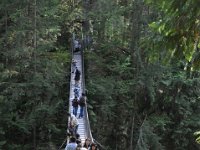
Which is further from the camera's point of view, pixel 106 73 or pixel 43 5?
pixel 106 73

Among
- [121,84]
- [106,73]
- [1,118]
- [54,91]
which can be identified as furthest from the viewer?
[106,73]

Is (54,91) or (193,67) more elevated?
(193,67)

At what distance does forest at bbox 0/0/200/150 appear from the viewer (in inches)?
692

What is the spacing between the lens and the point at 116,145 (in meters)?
22.0

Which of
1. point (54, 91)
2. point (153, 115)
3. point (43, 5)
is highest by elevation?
point (43, 5)

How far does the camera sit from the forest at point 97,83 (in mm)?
17578

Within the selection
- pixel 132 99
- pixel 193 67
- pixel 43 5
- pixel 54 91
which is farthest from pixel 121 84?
pixel 193 67

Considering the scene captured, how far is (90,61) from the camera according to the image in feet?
78.4

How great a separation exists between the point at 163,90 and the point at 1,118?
9.11 metres

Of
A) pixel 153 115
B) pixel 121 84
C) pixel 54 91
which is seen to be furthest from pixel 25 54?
pixel 153 115

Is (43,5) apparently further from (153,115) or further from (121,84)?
(153,115)

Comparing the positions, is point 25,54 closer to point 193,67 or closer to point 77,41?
point 77,41

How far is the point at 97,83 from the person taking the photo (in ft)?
70.5

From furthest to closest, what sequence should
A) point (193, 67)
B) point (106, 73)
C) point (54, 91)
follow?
point (106, 73) → point (54, 91) → point (193, 67)
